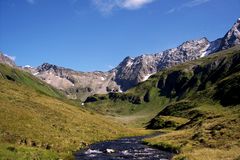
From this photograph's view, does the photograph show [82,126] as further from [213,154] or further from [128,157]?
[213,154]

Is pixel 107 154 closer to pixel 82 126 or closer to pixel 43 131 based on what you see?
pixel 43 131

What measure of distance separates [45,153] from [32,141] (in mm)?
14700

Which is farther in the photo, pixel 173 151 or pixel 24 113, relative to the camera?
pixel 24 113

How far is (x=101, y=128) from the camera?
370ft

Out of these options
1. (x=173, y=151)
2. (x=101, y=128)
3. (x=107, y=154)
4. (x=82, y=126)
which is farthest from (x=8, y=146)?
(x=101, y=128)

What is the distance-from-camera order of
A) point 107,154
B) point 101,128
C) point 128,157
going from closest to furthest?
point 128,157
point 107,154
point 101,128

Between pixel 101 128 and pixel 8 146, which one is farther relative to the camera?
pixel 101 128

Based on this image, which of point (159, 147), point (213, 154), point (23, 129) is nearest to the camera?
point (213, 154)

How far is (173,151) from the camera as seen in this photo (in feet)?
229

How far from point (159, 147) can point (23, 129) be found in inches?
1205

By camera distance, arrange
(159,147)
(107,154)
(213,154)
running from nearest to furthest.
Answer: (213,154) < (107,154) < (159,147)

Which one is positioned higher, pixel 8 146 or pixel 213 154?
pixel 8 146

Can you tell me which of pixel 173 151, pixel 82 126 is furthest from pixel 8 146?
pixel 82 126

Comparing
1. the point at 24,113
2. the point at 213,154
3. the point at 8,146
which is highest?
the point at 24,113
